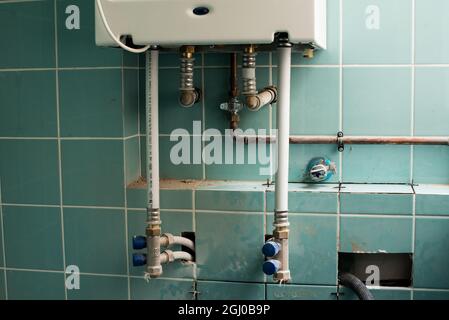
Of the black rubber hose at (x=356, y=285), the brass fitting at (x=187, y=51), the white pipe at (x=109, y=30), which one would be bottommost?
the black rubber hose at (x=356, y=285)

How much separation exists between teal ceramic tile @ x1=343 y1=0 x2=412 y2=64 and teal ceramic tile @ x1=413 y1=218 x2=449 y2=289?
38 centimetres

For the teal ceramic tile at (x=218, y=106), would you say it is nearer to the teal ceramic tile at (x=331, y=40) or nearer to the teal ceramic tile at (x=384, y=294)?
the teal ceramic tile at (x=331, y=40)

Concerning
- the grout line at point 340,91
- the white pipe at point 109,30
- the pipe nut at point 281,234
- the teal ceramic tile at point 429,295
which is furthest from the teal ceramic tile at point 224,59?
the teal ceramic tile at point 429,295

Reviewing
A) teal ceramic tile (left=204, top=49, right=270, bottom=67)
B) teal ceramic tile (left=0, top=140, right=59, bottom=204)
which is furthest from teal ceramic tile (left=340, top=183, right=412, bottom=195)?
teal ceramic tile (left=0, top=140, right=59, bottom=204)

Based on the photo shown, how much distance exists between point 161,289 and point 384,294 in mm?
523

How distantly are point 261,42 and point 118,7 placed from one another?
0.96 feet

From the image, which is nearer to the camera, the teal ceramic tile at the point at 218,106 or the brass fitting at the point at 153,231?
the brass fitting at the point at 153,231

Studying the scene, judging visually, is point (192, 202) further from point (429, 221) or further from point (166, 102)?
point (429, 221)

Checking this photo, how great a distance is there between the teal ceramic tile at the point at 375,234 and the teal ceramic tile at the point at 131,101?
1.79 ft

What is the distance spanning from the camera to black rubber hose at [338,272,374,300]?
1.27 m

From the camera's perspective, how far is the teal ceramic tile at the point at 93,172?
4.49ft

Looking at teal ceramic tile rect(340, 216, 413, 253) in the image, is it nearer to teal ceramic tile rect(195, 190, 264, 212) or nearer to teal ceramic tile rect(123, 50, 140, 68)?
teal ceramic tile rect(195, 190, 264, 212)

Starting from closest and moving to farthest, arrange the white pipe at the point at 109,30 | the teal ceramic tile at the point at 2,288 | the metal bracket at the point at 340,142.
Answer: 1. the white pipe at the point at 109,30
2. the metal bracket at the point at 340,142
3. the teal ceramic tile at the point at 2,288

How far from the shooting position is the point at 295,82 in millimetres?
1359
